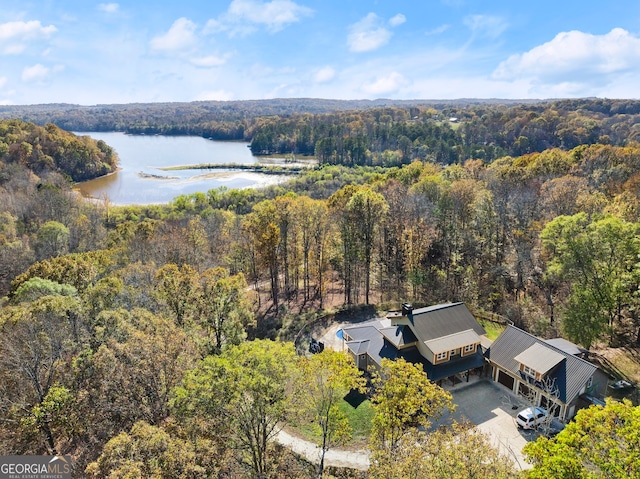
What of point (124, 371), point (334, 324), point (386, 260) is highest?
point (124, 371)

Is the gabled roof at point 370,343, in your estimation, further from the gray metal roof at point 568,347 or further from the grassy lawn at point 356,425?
the gray metal roof at point 568,347

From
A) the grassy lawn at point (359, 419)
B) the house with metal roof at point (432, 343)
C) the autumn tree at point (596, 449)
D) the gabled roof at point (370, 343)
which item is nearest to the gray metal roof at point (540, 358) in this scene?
the house with metal roof at point (432, 343)

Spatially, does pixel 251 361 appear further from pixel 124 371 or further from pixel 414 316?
pixel 414 316

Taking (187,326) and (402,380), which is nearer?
(402,380)

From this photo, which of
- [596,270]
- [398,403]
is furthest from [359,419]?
[596,270]

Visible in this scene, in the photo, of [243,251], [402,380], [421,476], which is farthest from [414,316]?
[243,251]
